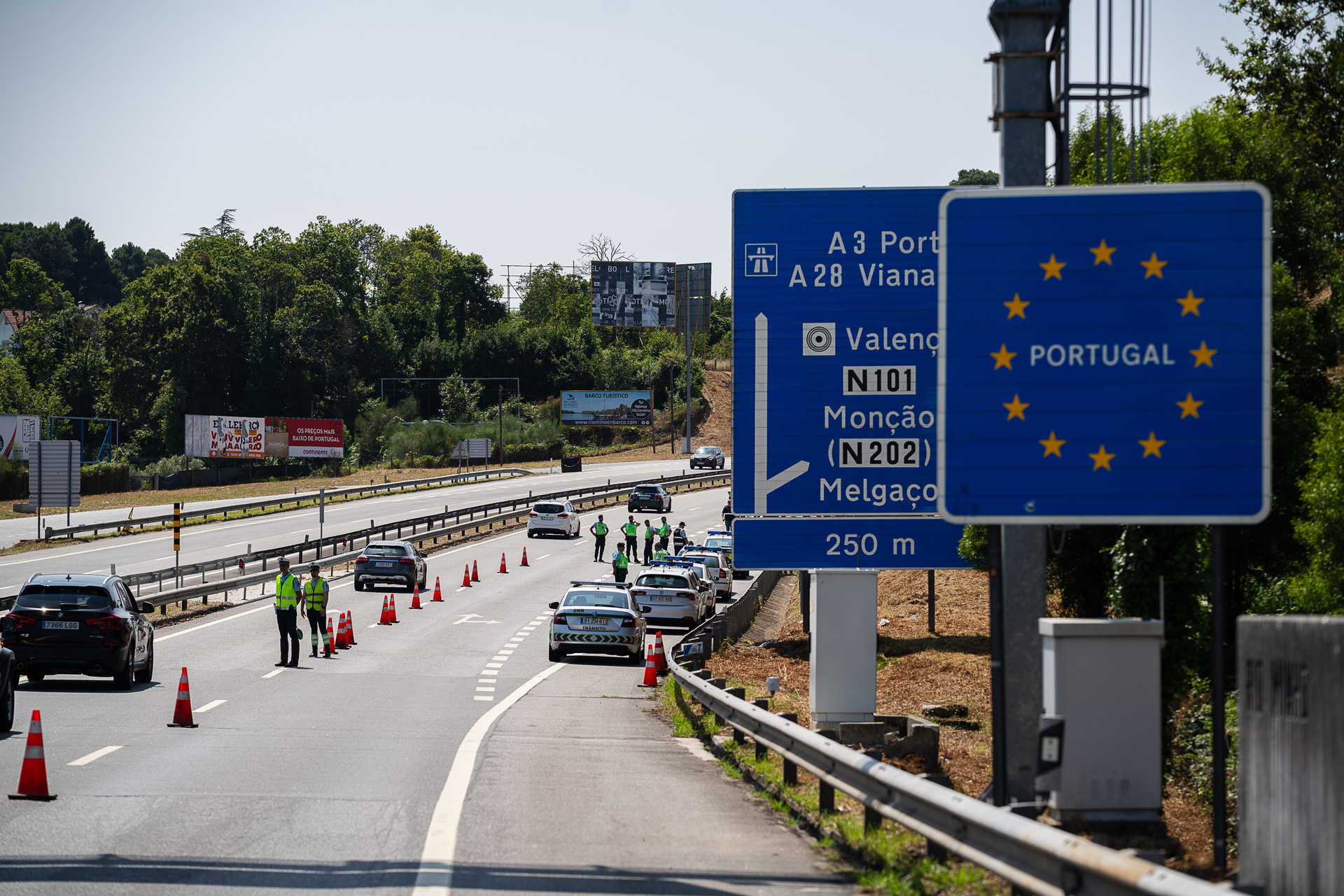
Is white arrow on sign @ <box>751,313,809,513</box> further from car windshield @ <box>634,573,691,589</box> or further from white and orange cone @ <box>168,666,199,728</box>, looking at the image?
car windshield @ <box>634,573,691,589</box>

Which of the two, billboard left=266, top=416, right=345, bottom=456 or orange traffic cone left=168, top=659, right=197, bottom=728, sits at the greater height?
billboard left=266, top=416, right=345, bottom=456

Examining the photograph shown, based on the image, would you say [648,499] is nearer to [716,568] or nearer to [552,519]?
[552,519]

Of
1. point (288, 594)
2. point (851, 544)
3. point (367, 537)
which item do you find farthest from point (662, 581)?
point (367, 537)

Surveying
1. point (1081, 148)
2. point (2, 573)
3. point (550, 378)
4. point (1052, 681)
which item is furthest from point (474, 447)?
point (1052, 681)

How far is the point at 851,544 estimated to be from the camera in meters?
16.7

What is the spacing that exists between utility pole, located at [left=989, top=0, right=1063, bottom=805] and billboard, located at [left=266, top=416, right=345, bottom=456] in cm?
10555

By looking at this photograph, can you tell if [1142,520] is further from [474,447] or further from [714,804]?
[474,447]

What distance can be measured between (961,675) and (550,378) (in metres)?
126

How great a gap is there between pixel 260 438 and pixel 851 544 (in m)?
100

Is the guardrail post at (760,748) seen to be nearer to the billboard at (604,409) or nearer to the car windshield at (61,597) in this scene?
the car windshield at (61,597)

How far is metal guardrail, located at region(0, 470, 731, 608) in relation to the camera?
36.6 m

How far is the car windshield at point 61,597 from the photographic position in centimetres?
2036

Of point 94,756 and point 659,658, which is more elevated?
point 94,756

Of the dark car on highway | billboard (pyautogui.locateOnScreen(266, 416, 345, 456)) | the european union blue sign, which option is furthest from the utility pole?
billboard (pyautogui.locateOnScreen(266, 416, 345, 456))
